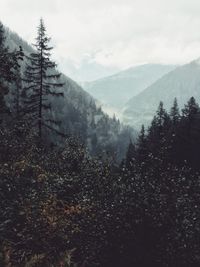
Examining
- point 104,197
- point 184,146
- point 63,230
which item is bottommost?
point 63,230

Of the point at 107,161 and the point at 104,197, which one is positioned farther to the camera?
the point at 107,161

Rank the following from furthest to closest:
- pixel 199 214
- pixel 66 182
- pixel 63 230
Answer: pixel 66 182 → pixel 199 214 → pixel 63 230

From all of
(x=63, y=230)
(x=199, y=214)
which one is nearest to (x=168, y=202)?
(x=199, y=214)

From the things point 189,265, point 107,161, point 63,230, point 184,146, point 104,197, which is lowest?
point 189,265

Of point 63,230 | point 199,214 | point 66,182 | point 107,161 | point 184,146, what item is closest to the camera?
point 63,230

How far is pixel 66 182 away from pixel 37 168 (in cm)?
140

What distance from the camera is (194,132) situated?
2454 inches

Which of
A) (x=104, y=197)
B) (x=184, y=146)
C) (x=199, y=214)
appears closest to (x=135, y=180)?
(x=104, y=197)

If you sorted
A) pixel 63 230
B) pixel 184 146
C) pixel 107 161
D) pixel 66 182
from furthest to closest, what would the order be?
pixel 184 146 → pixel 107 161 → pixel 66 182 → pixel 63 230

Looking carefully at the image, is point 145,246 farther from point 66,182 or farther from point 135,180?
point 66,182

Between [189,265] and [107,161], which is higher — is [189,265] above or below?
below

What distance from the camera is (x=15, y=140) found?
2083 cm

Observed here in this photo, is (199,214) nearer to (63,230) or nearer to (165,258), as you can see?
(165,258)

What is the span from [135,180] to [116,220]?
2.28 metres
